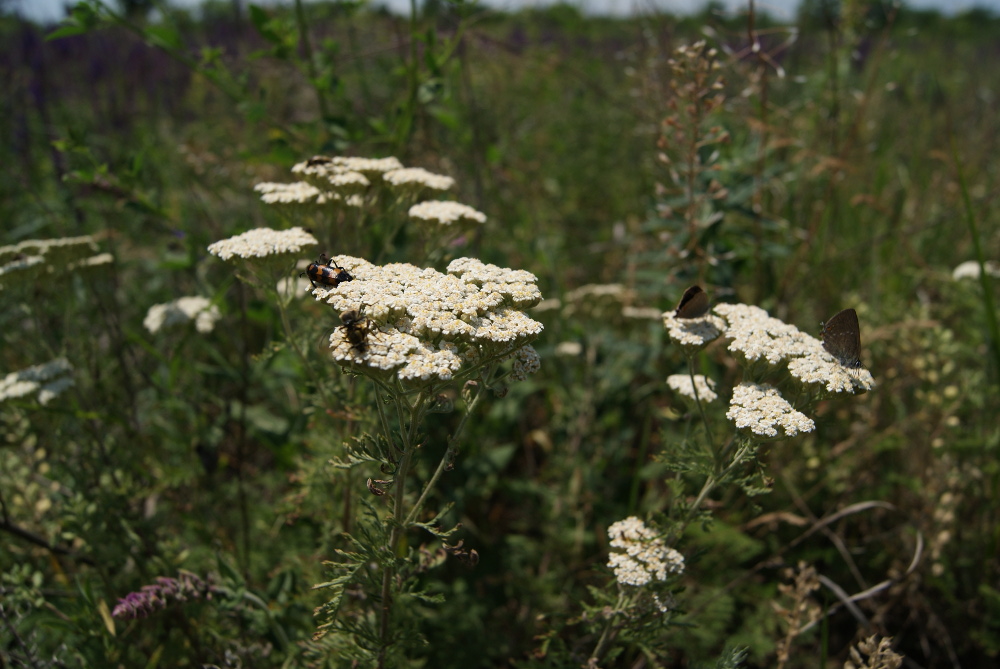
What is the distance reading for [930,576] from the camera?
3672 millimetres

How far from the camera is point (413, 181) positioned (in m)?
3.08

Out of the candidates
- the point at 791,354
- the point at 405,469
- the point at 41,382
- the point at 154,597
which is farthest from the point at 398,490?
the point at 41,382

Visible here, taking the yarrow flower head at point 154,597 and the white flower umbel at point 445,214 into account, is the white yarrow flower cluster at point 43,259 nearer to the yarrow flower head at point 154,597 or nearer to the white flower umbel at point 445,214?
the yarrow flower head at point 154,597

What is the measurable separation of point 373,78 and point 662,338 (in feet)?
14.6

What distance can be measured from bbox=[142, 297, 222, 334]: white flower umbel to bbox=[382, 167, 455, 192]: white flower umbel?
141 cm

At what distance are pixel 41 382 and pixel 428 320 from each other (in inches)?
100

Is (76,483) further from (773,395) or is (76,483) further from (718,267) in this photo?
(718,267)

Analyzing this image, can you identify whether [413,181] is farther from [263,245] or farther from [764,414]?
[764,414]

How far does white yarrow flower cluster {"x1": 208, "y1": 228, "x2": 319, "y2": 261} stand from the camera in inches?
100

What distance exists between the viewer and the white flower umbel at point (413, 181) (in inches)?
120

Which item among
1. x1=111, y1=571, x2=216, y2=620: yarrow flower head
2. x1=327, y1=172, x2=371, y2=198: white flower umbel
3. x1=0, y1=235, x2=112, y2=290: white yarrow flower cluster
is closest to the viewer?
x1=111, y1=571, x2=216, y2=620: yarrow flower head

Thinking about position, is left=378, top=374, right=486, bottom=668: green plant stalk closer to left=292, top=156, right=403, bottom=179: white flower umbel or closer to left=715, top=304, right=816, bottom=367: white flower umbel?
left=715, top=304, right=816, bottom=367: white flower umbel

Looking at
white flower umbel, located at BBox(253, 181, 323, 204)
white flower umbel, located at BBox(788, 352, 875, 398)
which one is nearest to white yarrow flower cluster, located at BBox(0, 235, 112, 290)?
white flower umbel, located at BBox(253, 181, 323, 204)

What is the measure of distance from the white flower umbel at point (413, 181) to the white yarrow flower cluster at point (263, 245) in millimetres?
575
